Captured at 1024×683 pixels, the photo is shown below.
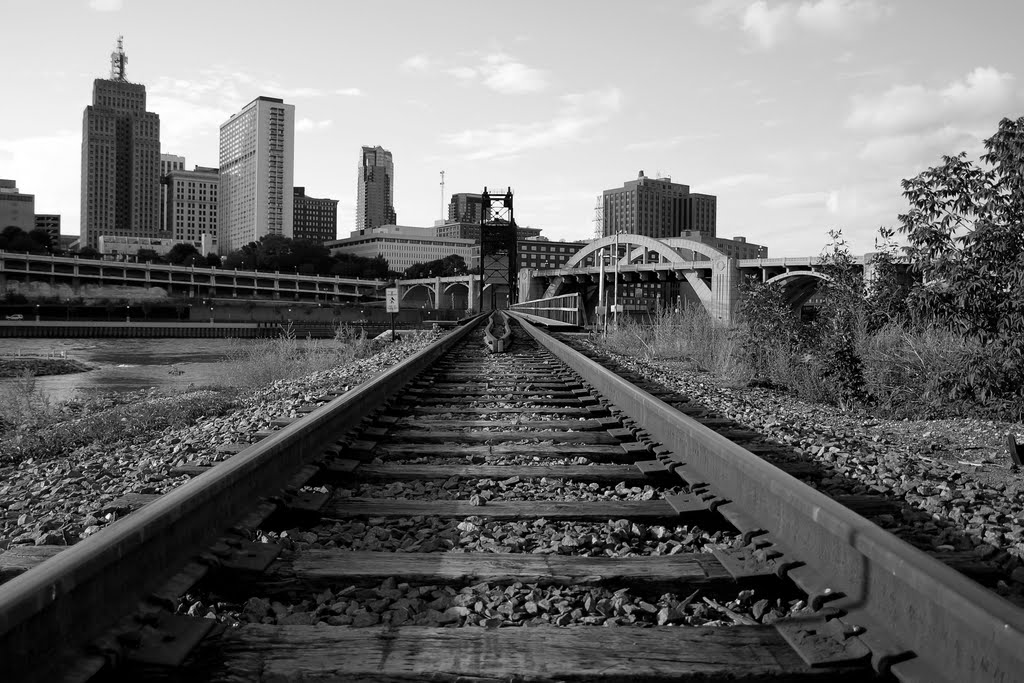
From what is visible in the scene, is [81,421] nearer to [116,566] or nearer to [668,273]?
[116,566]

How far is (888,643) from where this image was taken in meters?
2.01

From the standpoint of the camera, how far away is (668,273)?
76438mm

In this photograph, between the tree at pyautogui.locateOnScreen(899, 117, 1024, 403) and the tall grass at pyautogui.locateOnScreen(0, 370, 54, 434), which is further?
the tall grass at pyautogui.locateOnScreen(0, 370, 54, 434)

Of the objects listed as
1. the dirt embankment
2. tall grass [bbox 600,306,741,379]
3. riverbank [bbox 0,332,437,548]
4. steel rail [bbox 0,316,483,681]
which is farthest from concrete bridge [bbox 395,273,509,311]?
steel rail [bbox 0,316,483,681]

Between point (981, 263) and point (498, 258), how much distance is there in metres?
91.1

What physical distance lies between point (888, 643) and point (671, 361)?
1433 centimetres

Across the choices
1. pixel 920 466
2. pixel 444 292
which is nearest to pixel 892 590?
pixel 920 466

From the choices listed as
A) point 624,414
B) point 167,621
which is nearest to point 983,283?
point 624,414

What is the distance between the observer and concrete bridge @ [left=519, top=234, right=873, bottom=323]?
58.8 meters

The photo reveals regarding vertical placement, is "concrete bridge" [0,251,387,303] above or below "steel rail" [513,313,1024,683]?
above

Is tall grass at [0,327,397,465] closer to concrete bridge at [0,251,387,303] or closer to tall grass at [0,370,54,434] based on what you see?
tall grass at [0,370,54,434]

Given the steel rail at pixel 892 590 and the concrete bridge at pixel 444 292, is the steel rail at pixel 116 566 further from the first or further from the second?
the concrete bridge at pixel 444 292

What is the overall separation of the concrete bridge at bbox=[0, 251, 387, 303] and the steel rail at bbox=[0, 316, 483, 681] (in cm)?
15464

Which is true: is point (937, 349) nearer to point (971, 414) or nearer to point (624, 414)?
point (971, 414)
